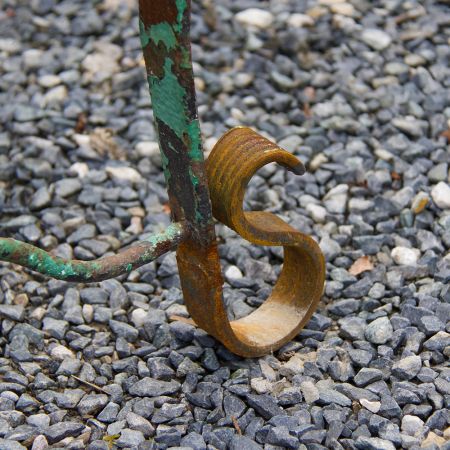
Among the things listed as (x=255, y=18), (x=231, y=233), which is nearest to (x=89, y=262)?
(x=231, y=233)

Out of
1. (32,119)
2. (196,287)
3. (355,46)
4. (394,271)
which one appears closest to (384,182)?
(394,271)

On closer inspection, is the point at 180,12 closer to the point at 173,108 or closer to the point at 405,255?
the point at 173,108

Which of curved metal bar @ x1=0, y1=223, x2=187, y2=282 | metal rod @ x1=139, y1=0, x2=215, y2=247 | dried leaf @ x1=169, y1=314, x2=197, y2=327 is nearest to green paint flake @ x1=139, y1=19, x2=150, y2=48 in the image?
metal rod @ x1=139, y1=0, x2=215, y2=247

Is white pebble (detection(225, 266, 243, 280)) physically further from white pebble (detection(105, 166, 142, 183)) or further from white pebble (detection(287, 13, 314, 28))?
white pebble (detection(287, 13, 314, 28))

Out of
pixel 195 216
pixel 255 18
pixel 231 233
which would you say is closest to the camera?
pixel 195 216

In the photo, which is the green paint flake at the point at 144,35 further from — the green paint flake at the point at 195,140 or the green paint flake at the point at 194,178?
the green paint flake at the point at 194,178

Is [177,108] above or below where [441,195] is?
above

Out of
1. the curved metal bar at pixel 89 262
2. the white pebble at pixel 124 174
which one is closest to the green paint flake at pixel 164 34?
the curved metal bar at pixel 89 262
